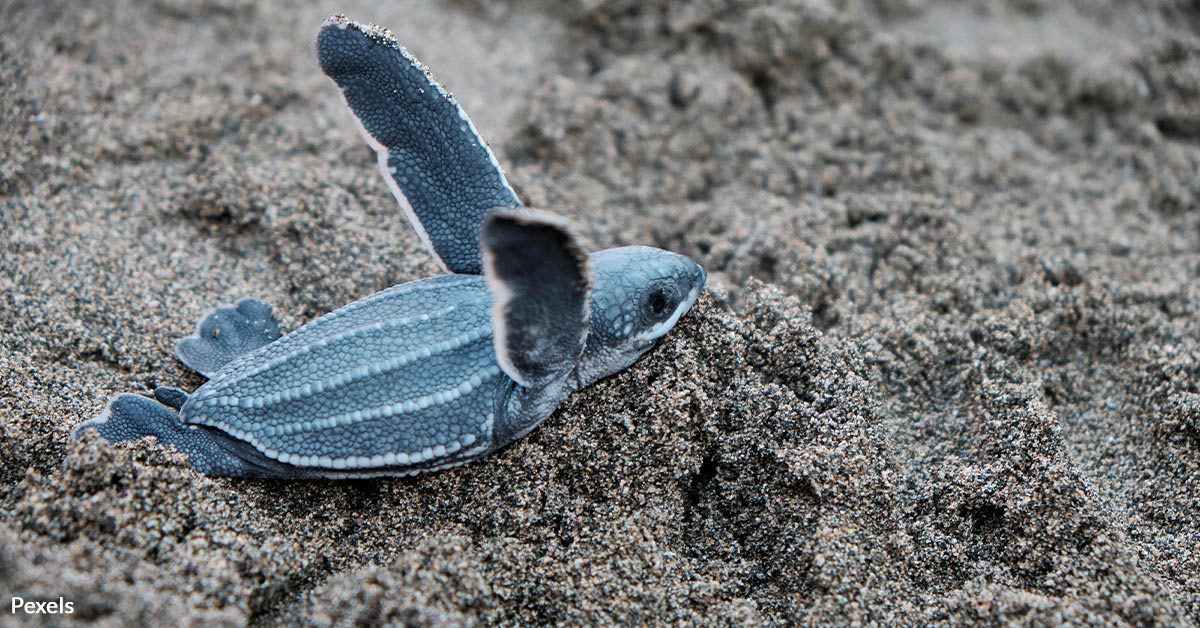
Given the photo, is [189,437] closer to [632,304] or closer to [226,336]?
[226,336]

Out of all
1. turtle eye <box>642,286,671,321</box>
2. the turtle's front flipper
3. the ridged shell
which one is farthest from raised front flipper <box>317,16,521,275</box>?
the turtle's front flipper

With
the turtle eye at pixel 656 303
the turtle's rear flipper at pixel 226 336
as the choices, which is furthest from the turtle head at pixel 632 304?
the turtle's rear flipper at pixel 226 336

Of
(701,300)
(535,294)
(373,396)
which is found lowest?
(701,300)

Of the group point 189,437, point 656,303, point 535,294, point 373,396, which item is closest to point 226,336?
point 189,437

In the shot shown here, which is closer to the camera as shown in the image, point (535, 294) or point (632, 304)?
point (535, 294)

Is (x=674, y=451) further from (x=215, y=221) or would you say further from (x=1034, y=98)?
(x=1034, y=98)

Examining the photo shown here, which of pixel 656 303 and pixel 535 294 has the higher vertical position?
pixel 535 294

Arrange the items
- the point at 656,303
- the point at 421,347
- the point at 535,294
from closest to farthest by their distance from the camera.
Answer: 1. the point at 535,294
2. the point at 421,347
3. the point at 656,303

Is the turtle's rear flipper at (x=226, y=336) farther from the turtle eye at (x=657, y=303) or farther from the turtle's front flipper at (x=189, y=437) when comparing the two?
the turtle eye at (x=657, y=303)
